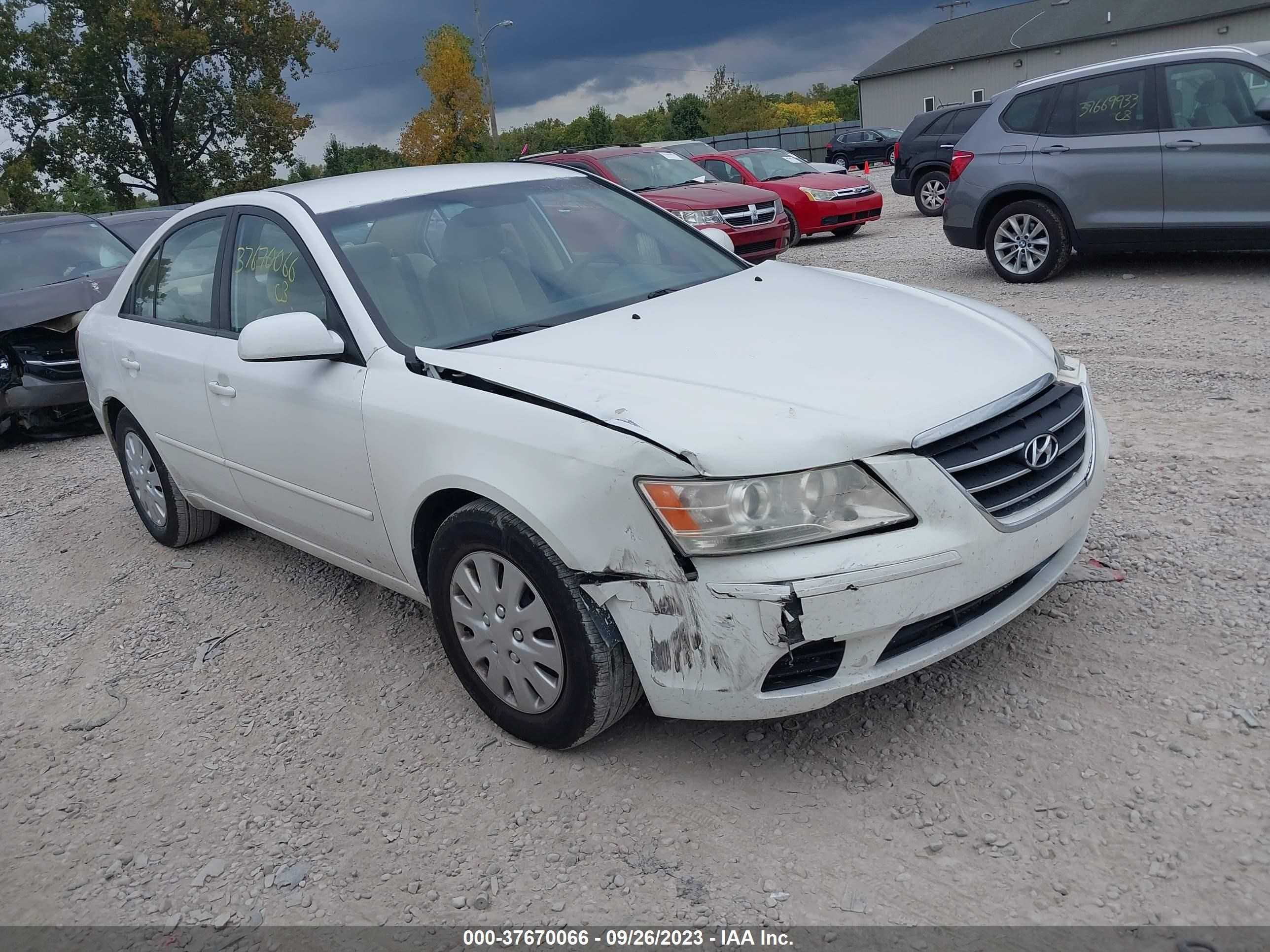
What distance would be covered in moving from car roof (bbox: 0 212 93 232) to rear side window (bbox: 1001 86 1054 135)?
27.7ft

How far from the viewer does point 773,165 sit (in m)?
15.4

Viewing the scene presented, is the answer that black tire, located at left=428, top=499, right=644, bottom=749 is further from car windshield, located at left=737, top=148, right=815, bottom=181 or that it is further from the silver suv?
car windshield, located at left=737, top=148, right=815, bottom=181

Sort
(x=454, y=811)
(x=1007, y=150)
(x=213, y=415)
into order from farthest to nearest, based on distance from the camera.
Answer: (x=1007, y=150) → (x=213, y=415) → (x=454, y=811)

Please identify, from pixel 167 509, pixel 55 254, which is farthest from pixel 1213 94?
pixel 55 254

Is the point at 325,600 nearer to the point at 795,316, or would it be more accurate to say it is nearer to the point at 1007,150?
the point at 795,316

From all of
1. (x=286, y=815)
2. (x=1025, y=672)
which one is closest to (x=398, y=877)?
(x=286, y=815)

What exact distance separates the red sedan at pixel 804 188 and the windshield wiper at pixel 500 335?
417 inches

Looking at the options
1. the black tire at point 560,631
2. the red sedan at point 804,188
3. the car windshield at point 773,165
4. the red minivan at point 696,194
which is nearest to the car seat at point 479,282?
the black tire at point 560,631

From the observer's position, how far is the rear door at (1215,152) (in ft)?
25.2

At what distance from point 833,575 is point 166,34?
127 feet

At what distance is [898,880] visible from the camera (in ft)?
7.95

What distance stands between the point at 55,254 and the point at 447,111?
46.3 m

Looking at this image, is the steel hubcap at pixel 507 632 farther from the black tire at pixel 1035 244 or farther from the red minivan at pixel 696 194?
the red minivan at pixel 696 194

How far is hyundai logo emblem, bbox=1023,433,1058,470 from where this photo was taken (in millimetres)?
2781
